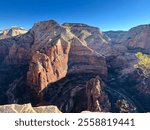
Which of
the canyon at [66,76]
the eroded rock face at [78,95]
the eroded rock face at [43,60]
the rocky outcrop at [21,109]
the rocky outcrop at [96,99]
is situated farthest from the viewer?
the eroded rock face at [43,60]

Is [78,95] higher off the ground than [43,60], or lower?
lower

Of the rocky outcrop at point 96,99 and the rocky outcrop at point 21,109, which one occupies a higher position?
the rocky outcrop at point 21,109

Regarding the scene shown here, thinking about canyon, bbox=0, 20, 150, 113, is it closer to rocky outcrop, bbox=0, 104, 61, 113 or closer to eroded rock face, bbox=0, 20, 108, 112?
eroded rock face, bbox=0, 20, 108, 112

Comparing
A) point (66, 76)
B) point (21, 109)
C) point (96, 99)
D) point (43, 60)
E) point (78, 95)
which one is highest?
point (43, 60)

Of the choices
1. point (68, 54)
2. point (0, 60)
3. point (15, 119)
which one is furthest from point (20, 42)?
point (15, 119)

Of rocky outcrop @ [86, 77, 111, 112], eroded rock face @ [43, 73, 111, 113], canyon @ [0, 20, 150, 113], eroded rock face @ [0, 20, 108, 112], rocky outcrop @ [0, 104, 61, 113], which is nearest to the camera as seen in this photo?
rocky outcrop @ [0, 104, 61, 113]

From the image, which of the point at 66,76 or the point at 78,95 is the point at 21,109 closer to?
the point at 78,95

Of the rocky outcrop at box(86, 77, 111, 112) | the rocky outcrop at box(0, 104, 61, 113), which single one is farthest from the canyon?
the rocky outcrop at box(0, 104, 61, 113)

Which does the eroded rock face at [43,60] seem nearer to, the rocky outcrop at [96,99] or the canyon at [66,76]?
the canyon at [66,76]

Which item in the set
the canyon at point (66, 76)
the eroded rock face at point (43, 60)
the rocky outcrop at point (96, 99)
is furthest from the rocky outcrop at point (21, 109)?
the eroded rock face at point (43, 60)

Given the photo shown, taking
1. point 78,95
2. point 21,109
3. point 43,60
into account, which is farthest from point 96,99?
point 21,109

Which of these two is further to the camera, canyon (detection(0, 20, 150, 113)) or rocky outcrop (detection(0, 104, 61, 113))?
canyon (detection(0, 20, 150, 113))
